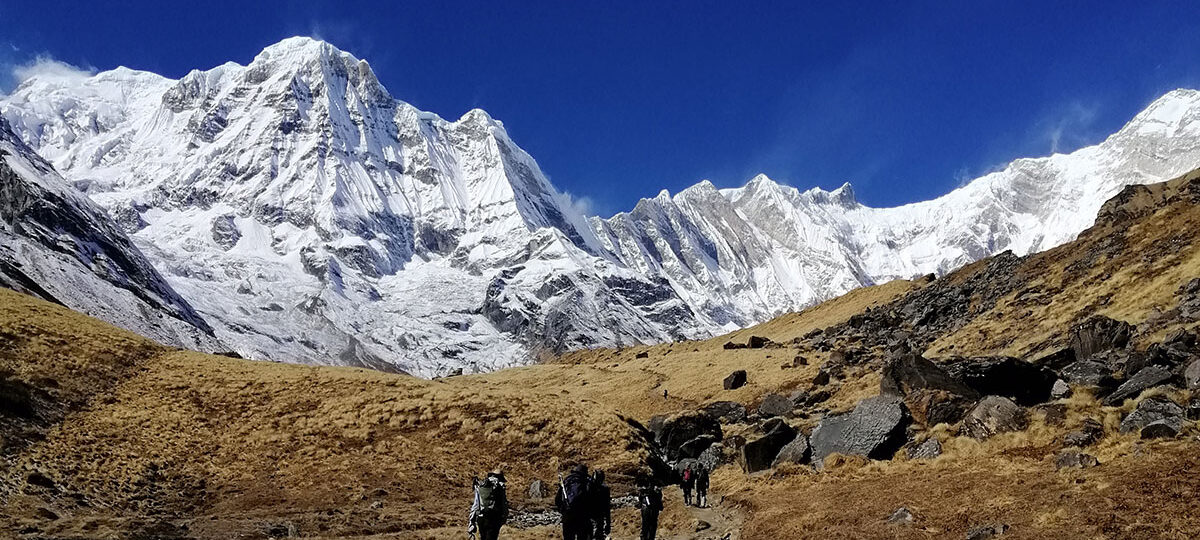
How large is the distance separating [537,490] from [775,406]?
53.2 feet

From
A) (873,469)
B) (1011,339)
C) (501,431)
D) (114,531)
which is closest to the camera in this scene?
(114,531)

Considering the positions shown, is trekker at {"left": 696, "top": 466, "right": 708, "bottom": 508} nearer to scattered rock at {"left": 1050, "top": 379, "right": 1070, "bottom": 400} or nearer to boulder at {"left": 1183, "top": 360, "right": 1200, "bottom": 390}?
scattered rock at {"left": 1050, "top": 379, "right": 1070, "bottom": 400}

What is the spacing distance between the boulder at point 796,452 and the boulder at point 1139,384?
10.1 m

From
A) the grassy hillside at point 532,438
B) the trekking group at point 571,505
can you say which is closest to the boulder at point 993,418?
the grassy hillside at point 532,438

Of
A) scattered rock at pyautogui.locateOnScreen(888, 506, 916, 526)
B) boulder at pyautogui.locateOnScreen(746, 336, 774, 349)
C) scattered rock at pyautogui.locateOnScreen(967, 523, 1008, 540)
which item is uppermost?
boulder at pyautogui.locateOnScreen(746, 336, 774, 349)

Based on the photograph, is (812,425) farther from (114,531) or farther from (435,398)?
(114,531)

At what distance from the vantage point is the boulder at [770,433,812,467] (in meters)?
29.8

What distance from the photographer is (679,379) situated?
209 feet

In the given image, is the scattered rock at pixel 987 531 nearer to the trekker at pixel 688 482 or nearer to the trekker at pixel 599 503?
the trekker at pixel 599 503

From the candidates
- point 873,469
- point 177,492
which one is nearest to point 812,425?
point 873,469

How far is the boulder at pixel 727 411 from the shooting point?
4509 centimetres

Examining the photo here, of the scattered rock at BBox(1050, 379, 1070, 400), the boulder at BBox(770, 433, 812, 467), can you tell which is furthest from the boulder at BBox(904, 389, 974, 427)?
the boulder at BBox(770, 433, 812, 467)

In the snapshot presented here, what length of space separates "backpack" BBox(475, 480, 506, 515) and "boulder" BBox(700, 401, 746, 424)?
27.1 m

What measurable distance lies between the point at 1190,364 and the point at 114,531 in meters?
32.8
